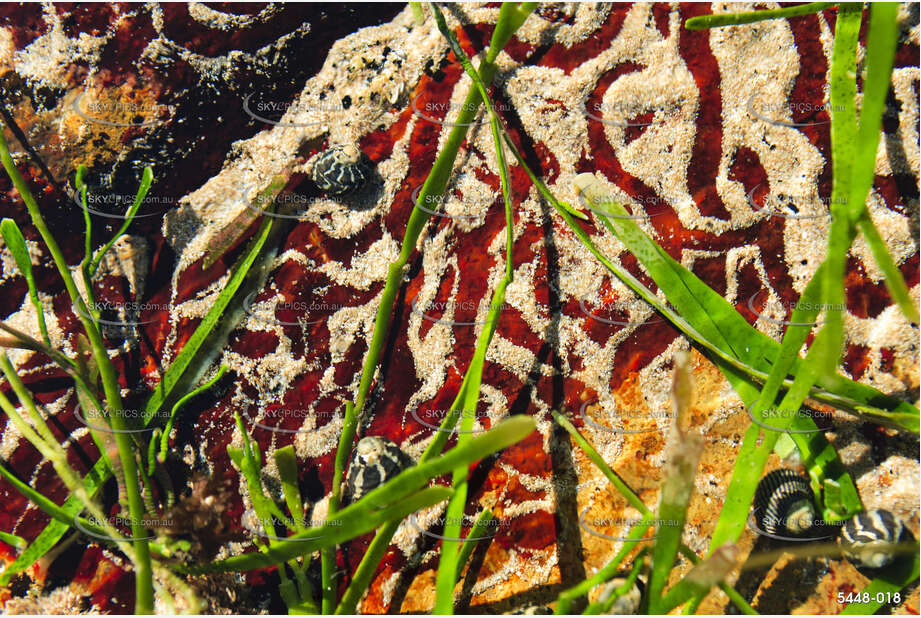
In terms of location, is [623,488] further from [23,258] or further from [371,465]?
[23,258]

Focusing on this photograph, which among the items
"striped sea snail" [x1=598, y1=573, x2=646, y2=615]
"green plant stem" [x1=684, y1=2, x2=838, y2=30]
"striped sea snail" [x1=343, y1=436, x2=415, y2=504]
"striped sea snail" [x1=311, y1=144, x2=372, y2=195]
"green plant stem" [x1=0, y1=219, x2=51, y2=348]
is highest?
"green plant stem" [x1=684, y1=2, x2=838, y2=30]

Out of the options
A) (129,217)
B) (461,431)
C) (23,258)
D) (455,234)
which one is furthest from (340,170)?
(23,258)

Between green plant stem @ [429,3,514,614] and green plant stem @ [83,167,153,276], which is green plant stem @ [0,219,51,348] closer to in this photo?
green plant stem @ [83,167,153,276]

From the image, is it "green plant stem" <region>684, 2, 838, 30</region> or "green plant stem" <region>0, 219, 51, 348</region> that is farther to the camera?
"green plant stem" <region>0, 219, 51, 348</region>

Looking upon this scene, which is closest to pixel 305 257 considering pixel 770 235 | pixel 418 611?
pixel 418 611

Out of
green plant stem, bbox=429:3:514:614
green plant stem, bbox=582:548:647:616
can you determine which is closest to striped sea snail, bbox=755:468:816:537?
green plant stem, bbox=582:548:647:616

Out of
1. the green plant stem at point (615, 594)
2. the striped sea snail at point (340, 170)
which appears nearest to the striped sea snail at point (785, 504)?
the green plant stem at point (615, 594)

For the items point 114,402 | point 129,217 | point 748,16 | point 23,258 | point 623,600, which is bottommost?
point 623,600
